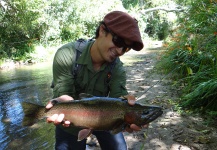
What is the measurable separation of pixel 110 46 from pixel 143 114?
0.69 m

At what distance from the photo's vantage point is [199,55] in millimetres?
5234

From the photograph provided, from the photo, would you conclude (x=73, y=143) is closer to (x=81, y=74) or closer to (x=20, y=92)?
(x=81, y=74)

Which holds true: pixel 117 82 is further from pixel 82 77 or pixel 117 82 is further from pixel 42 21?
pixel 42 21

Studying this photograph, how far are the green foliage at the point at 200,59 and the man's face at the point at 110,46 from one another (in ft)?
6.96

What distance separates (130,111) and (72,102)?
0.53 metres

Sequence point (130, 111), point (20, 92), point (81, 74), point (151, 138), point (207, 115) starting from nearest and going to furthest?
1. point (130, 111)
2. point (81, 74)
3. point (151, 138)
4. point (207, 115)
5. point (20, 92)

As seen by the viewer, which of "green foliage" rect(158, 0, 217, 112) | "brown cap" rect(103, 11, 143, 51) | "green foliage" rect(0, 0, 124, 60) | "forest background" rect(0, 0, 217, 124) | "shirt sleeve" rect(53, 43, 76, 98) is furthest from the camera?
"green foliage" rect(0, 0, 124, 60)

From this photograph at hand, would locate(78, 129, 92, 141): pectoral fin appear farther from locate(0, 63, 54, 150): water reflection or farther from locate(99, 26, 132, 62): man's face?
locate(0, 63, 54, 150): water reflection

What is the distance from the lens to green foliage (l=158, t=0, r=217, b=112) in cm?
421

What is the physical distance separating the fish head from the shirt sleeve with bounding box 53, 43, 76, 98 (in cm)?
63

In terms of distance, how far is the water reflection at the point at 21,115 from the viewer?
14.3 feet

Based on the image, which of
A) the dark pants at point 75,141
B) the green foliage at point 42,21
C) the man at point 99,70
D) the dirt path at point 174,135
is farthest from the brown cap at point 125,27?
the green foliage at point 42,21

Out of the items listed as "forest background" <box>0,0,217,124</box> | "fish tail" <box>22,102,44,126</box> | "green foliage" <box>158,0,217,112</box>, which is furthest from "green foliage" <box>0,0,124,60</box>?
"fish tail" <box>22,102,44,126</box>

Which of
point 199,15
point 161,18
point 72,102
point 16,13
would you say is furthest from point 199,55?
point 161,18
